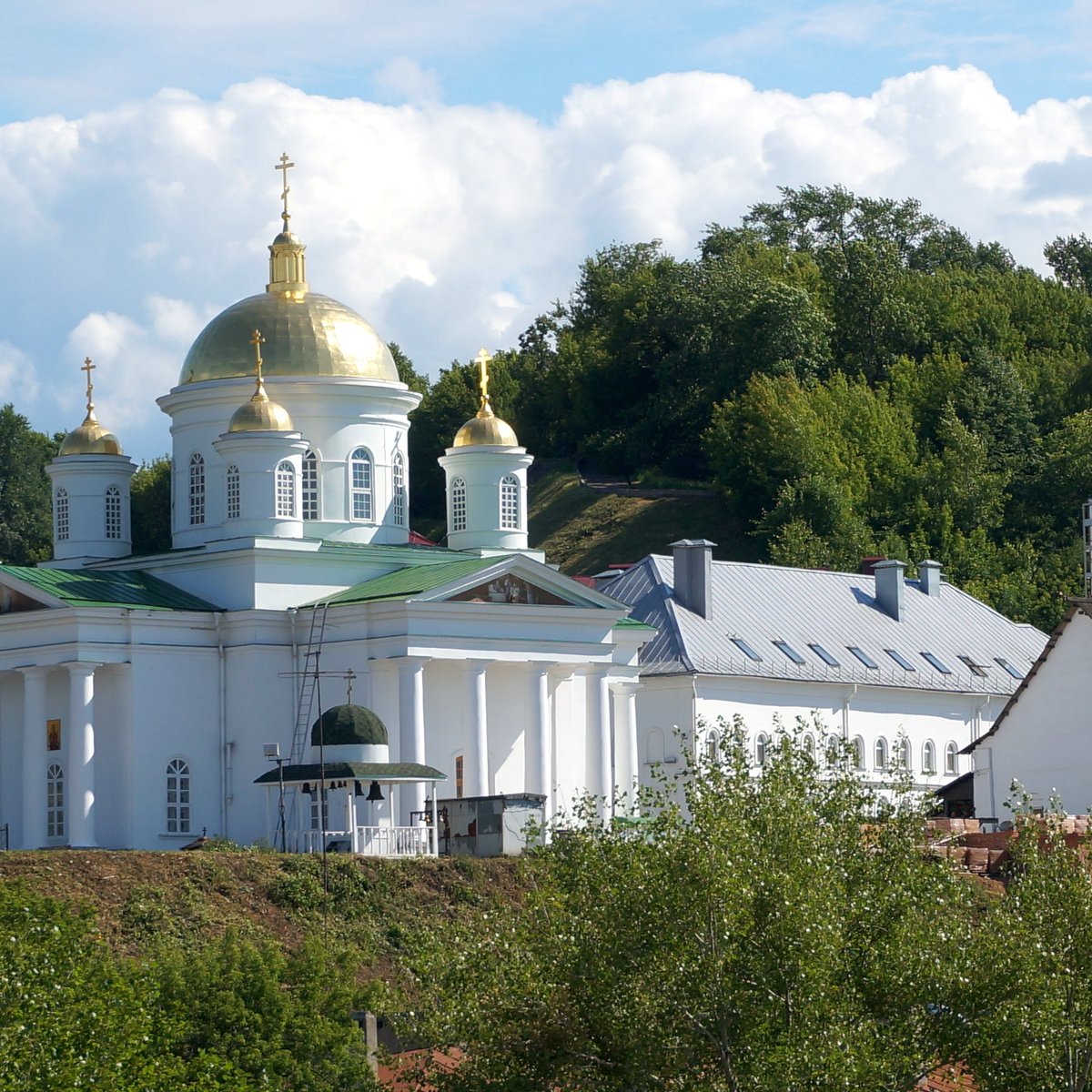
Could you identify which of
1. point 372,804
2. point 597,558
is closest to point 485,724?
point 372,804

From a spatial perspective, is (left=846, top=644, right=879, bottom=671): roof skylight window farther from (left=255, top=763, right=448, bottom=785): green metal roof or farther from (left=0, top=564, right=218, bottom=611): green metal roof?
(left=255, top=763, right=448, bottom=785): green metal roof

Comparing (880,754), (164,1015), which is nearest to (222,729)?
(880,754)

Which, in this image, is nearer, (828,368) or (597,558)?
(597,558)

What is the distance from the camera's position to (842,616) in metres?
77.1

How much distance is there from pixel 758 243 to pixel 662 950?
258 ft

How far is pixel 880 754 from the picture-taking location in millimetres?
73938

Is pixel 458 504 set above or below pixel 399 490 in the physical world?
below

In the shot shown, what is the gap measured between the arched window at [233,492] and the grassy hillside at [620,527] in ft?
111

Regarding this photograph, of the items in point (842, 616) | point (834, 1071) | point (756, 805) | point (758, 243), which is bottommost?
point (834, 1071)

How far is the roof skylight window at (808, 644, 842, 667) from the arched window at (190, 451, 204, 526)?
19.1 metres

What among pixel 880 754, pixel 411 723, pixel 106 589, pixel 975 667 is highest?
pixel 106 589

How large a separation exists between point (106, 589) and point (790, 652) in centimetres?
2168

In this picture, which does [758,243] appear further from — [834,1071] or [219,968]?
[834,1071]

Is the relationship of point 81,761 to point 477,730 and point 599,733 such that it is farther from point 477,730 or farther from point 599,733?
point 599,733
